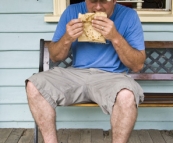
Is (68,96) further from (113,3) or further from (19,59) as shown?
(19,59)

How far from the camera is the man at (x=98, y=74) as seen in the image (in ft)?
6.82

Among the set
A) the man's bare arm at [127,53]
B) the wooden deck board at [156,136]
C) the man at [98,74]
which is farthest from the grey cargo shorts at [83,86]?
the wooden deck board at [156,136]

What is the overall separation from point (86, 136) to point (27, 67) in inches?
30.3

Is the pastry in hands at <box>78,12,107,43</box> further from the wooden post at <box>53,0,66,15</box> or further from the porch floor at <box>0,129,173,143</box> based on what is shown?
the porch floor at <box>0,129,173,143</box>

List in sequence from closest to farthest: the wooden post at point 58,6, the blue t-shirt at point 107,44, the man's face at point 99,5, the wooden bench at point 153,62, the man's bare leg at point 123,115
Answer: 1. the man's bare leg at point 123,115
2. the man's face at point 99,5
3. the blue t-shirt at point 107,44
4. the wooden bench at point 153,62
5. the wooden post at point 58,6

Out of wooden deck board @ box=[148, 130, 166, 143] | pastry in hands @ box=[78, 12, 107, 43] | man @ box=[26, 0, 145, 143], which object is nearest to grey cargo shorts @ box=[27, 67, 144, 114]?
man @ box=[26, 0, 145, 143]

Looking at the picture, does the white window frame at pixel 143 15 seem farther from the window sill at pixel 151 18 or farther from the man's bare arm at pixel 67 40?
the man's bare arm at pixel 67 40

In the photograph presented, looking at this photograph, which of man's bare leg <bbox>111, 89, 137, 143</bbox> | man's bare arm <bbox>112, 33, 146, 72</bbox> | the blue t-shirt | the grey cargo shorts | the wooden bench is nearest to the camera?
man's bare leg <bbox>111, 89, 137, 143</bbox>

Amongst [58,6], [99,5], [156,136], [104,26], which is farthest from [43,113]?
[156,136]

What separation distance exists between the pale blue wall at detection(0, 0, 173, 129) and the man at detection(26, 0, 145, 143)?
23.7 inches

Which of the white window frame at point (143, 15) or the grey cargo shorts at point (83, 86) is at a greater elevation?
the white window frame at point (143, 15)

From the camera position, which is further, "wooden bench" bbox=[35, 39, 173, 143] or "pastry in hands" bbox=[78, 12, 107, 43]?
"wooden bench" bbox=[35, 39, 173, 143]

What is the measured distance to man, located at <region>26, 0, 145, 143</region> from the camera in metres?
2.08

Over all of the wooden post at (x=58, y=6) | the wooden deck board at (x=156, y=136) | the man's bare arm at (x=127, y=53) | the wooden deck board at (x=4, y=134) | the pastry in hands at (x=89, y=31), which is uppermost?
the wooden post at (x=58, y=6)
